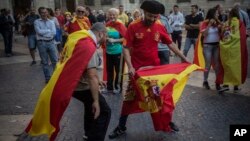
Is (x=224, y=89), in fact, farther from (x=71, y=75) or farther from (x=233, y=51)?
(x=71, y=75)

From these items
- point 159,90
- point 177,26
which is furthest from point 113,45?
point 177,26

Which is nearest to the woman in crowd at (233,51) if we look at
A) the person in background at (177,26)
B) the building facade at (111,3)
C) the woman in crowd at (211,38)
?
the woman in crowd at (211,38)

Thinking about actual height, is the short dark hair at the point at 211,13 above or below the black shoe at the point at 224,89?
above

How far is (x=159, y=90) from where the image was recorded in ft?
19.5

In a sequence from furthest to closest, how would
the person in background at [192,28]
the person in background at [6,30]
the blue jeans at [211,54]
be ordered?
the person in background at [6,30], the person in background at [192,28], the blue jeans at [211,54]

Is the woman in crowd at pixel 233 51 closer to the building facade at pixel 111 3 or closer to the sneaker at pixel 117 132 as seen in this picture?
the sneaker at pixel 117 132

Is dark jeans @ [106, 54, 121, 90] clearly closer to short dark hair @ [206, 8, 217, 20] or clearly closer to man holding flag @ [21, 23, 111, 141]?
short dark hair @ [206, 8, 217, 20]

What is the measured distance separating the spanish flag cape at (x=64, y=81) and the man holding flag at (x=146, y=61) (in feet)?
4.35

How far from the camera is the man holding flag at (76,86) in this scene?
16.0ft

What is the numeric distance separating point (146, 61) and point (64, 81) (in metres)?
1.90

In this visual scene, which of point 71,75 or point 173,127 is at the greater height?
point 71,75

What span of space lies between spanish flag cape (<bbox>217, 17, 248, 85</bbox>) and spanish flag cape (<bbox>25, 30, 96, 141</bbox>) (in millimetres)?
4779

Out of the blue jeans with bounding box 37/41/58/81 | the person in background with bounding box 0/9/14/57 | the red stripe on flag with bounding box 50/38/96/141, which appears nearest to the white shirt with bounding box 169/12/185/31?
the blue jeans with bounding box 37/41/58/81

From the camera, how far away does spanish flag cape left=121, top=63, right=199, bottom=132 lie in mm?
5969
